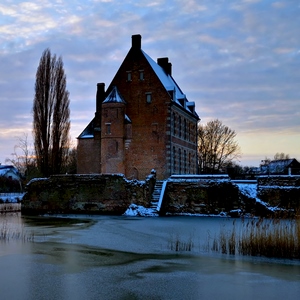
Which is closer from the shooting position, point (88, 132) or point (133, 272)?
point (133, 272)

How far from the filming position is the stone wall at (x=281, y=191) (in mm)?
25797

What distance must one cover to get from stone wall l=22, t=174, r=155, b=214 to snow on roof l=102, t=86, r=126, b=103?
8830mm

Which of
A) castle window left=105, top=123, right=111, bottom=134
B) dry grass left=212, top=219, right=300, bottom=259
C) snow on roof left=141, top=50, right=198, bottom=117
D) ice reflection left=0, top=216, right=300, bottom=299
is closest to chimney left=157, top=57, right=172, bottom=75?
snow on roof left=141, top=50, right=198, bottom=117

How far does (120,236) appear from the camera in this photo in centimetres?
1596

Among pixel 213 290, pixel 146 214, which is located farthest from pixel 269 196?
pixel 213 290

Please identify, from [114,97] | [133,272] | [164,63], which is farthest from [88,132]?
[133,272]

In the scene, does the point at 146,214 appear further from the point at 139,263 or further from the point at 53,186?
the point at 139,263

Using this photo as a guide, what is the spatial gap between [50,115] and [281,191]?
2041 cm

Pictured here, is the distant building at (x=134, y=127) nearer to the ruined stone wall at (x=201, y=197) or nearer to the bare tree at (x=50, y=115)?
the bare tree at (x=50, y=115)

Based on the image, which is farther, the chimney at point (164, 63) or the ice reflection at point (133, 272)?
the chimney at point (164, 63)

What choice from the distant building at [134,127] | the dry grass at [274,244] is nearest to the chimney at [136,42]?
the distant building at [134,127]

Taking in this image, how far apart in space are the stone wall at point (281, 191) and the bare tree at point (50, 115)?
58.4ft

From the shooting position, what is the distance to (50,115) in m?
35.9

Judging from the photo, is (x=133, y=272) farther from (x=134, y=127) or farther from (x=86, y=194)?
(x=134, y=127)
